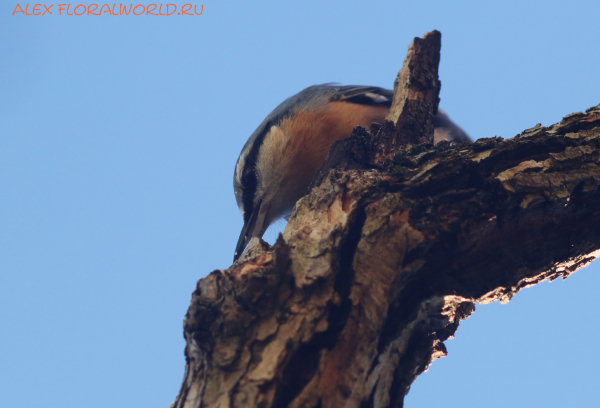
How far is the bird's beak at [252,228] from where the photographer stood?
3.70 meters

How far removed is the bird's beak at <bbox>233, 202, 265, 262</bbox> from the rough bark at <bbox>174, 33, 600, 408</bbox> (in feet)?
5.29

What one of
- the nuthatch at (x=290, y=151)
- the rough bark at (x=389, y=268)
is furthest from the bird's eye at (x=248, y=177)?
the rough bark at (x=389, y=268)

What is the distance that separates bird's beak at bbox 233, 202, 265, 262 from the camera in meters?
3.70

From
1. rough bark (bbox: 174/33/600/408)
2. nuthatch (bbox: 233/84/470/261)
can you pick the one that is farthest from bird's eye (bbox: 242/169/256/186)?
rough bark (bbox: 174/33/600/408)

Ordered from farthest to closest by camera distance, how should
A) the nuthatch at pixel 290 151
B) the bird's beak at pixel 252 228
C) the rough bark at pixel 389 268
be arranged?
the nuthatch at pixel 290 151 → the bird's beak at pixel 252 228 → the rough bark at pixel 389 268

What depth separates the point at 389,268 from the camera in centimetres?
166

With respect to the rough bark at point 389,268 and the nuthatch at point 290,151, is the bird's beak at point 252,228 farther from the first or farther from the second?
the rough bark at point 389,268

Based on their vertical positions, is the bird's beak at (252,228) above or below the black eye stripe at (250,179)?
below

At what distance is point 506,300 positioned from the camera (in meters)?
2.02

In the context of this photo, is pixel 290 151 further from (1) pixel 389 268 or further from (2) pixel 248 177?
(1) pixel 389 268

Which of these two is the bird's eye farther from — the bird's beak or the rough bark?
the rough bark

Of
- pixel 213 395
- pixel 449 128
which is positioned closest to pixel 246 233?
pixel 449 128

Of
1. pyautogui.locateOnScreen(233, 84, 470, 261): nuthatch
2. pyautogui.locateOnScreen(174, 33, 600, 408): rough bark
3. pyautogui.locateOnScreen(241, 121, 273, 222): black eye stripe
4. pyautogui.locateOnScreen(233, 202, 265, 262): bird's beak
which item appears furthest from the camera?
pyautogui.locateOnScreen(241, 121, 273, 222): black eye stripe

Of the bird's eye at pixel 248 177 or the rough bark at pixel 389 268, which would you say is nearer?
the rough bark at pixel 389 268
